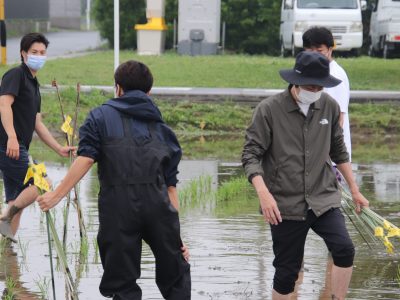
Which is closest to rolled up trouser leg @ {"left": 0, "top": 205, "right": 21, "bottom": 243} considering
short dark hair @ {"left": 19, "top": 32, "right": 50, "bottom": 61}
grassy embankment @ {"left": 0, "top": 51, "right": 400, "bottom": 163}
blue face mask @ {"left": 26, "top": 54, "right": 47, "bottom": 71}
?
blue face mask @ {"left": 26, "top": 54, "right": 47, "bottom": 71}

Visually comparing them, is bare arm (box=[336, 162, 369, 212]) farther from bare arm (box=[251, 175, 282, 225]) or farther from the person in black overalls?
the person in black overalls

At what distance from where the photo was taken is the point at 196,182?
1193 centimetres

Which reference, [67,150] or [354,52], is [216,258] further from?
[354,52]

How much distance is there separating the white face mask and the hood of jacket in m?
0.93

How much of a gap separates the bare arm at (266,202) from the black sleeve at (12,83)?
265cm

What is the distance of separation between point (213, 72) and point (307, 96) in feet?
56.3

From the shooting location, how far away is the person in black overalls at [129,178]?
5.89m

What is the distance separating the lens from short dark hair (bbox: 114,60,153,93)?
5.98 m

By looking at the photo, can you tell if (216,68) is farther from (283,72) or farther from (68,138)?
(283,72)

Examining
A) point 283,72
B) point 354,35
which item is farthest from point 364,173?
point 354,35

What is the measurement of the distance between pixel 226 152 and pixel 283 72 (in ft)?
28.7

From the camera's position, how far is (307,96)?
6477 millimetres

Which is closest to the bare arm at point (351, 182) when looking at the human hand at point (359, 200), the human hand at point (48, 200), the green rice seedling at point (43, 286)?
the human hand at point (359, 200)

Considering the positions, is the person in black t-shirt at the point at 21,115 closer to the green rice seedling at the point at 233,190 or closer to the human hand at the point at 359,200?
the human hand at the point at 359,200
